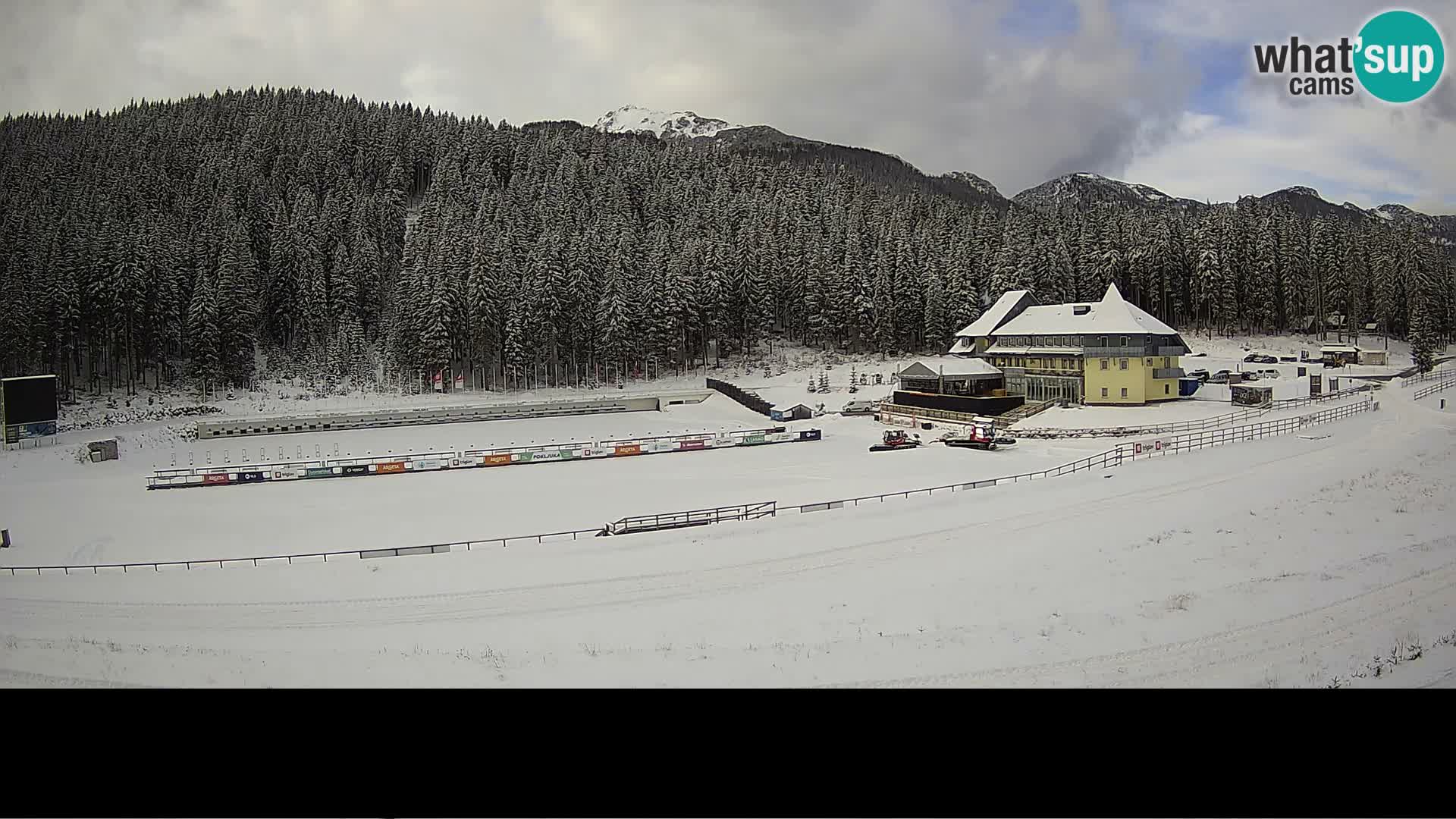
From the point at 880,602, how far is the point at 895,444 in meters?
12.9

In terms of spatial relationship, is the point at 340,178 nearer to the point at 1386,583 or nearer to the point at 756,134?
the point at 756,134

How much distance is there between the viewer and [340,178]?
5481 cm

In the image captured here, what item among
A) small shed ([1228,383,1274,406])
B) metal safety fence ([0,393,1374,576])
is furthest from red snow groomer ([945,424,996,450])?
small shed ([1228,383,1274,406])

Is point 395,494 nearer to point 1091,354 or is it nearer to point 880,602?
point 880,602

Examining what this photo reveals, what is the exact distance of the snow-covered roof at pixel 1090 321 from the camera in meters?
23.5

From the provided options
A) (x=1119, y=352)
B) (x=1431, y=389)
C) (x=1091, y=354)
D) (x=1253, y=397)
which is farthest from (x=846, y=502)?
(x=1253, y=397)

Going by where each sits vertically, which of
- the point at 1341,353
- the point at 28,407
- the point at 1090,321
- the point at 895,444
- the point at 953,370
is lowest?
the point at 895,444

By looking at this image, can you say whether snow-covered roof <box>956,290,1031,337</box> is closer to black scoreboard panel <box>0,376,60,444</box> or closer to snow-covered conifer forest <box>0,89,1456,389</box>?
snow-covered conifer forest <box>0,89,1456,389</box>

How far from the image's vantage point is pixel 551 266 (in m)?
36.3

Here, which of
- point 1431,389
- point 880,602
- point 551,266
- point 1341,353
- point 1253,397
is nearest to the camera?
point 880,602

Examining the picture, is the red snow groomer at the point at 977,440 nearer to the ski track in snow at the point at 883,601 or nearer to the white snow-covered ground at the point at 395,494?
the white snow-covered ground at the point at 395,494

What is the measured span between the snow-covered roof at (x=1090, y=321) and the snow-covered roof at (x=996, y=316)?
1864 millimetres

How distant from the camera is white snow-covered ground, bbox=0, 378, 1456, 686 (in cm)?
460

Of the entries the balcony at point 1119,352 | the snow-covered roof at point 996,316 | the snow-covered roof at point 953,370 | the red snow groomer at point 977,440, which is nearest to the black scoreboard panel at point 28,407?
the red snow groomer at point 977,440
